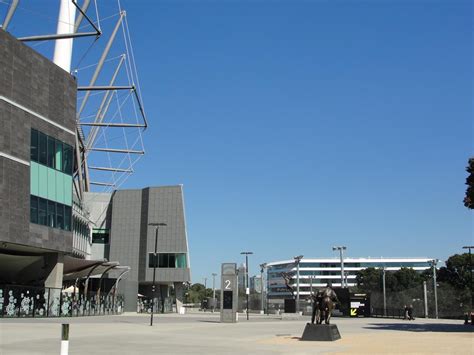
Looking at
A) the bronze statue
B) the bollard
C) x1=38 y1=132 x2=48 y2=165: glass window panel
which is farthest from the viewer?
x1=38 y1=132 x2=48 y2=165: glass window panel

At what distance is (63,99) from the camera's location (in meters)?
49.9

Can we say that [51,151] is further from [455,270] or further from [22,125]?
[455,270]

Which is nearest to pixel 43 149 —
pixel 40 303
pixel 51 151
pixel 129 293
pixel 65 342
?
pixel 51 151

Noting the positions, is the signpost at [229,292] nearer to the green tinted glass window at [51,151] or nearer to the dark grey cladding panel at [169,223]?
the green tinted glass window at [51,151]

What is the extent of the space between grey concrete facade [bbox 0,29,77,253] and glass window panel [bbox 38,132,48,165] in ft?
2.05

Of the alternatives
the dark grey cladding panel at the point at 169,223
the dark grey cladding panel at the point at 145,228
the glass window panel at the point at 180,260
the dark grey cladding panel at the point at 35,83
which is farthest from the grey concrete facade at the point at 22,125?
the glass window panel at the point at 180,260

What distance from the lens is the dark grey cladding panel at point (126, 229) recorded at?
91.9 metres

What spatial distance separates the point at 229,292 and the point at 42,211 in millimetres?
16098

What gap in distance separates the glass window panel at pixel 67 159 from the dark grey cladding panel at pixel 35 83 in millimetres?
756

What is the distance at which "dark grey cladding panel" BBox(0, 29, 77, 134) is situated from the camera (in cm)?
4316

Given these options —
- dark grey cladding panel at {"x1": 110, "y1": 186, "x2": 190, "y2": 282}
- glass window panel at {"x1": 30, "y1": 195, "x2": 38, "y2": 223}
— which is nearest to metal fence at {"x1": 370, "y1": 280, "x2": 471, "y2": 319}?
dark grey cladding panel at {"x1": 110, "y1": 186, "x2": 190, "y2": 282}

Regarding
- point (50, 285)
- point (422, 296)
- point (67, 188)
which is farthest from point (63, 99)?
point (422, 296)

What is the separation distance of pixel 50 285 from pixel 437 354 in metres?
38.2

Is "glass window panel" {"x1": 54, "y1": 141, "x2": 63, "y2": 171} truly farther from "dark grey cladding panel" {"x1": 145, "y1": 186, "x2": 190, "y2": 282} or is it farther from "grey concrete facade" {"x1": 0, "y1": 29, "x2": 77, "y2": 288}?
"dark grey cladding panel" {"x1": 145, "y1": 186, "x2": 190, "y2": 282}
